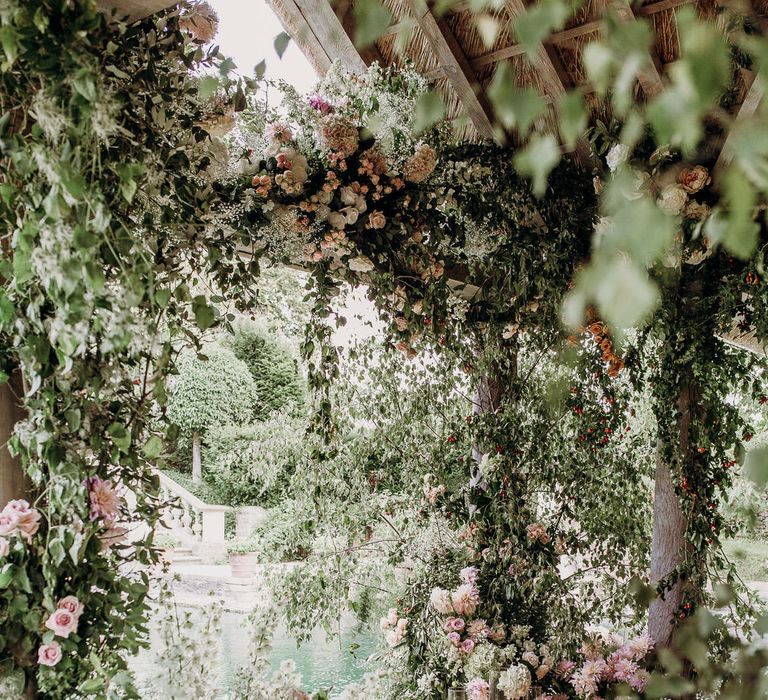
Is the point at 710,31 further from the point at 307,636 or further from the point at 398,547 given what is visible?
the point at 307,636

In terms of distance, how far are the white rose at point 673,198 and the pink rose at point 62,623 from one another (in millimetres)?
2217

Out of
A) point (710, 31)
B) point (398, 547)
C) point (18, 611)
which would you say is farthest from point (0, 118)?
point (398, 547)

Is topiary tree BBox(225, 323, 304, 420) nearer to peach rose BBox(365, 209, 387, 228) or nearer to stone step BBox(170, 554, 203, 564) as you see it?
stone step BBox(170, 554, 203, 564)

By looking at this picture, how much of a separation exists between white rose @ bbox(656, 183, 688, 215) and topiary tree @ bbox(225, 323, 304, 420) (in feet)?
32.2

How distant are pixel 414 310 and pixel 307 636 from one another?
1962 mm

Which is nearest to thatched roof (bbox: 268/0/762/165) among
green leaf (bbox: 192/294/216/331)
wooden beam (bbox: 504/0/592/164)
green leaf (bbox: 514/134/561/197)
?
wooden beam (bbox: 504/0/592/164)

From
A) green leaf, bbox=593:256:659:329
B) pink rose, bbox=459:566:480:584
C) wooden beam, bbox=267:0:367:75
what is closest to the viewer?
green leaf, bbox=593:256:659:329

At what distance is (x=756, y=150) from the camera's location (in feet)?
1.36

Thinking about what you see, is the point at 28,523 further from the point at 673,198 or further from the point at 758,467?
the point at 673,198

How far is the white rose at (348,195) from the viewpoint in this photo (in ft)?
7.25

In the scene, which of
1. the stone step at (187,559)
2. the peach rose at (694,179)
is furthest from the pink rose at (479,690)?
the stone step at (187,559)

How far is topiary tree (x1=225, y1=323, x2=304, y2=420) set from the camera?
12.1 meters

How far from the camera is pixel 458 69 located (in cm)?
269

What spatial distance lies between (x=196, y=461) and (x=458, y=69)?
919 centimetres
